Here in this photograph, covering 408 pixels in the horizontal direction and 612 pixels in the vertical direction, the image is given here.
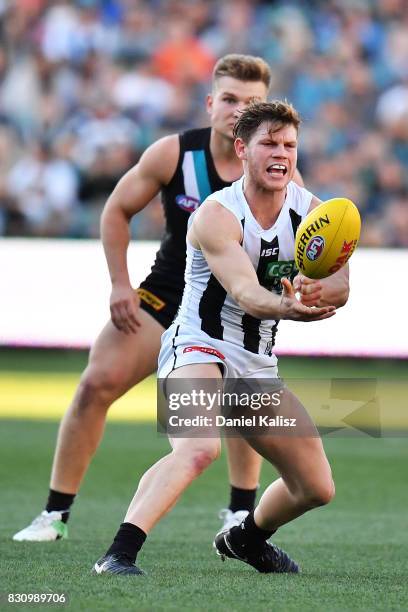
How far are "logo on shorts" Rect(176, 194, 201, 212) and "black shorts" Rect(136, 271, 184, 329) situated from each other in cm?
37

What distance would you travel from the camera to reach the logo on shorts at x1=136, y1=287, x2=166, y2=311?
6418 millimetres

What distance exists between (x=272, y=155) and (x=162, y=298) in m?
1.64

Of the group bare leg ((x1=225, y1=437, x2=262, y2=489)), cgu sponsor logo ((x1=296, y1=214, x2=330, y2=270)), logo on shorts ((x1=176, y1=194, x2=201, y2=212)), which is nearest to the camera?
cgu sponsor logo ((x1=296, y1=214, x2=330, y2=270))

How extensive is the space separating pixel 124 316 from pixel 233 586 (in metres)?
1.82

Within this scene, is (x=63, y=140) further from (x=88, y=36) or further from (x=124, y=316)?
(x=124, y=316)

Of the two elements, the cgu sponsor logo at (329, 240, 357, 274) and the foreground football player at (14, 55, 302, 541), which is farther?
the foreground football player at (14, 55, 302, 541)

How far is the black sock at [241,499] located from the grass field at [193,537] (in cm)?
20

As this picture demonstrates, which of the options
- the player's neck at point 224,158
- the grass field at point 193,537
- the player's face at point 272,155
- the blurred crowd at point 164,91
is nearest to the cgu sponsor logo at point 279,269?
the player's face at point 272,155

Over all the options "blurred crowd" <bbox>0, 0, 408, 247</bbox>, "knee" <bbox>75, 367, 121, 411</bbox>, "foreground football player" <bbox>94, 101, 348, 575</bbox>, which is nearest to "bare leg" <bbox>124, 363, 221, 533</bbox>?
"foreground football player" <bbox>94, 101, 348, 575</bbox>

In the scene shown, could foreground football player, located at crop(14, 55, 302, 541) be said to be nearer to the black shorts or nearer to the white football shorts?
the black shorts

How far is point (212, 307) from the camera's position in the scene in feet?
16.8

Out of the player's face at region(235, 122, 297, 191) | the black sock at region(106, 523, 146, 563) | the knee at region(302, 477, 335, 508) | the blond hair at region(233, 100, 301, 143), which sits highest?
the blond hair at region(233, 100, 301, 143)

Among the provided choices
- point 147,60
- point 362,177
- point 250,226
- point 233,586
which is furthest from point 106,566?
point 147,60

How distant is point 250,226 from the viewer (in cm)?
502
